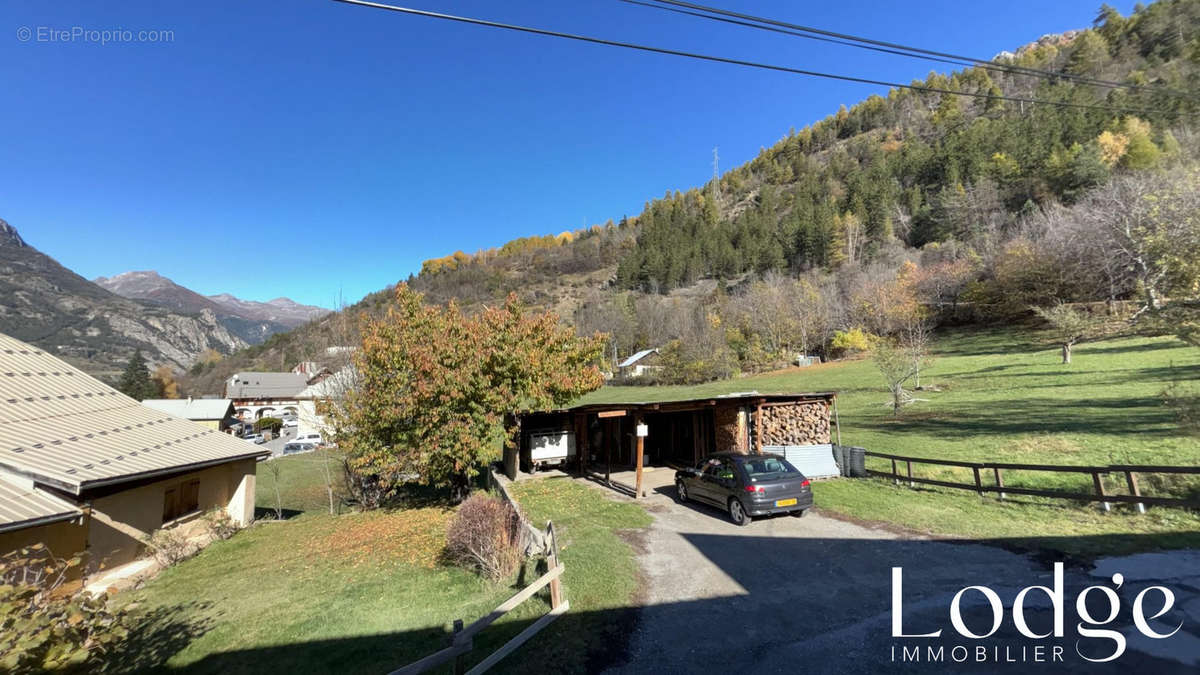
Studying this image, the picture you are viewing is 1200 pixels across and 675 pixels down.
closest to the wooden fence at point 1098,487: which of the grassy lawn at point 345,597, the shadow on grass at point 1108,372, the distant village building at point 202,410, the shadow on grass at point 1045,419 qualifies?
the shadow on grass at point 1045,419

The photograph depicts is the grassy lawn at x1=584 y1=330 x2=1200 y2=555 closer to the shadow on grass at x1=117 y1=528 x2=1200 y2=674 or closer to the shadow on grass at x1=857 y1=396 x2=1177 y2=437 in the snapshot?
the shadow on grass at x1=857 y1=396 x2=1177 y2=437

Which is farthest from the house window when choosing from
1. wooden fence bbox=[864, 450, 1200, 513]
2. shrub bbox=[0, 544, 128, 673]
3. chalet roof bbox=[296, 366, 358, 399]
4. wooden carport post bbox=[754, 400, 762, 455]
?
wooden fence bbox=[864, 450, 1200, 513]

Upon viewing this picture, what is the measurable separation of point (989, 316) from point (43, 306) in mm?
219539

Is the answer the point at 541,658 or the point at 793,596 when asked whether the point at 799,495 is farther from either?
the point at 541,658

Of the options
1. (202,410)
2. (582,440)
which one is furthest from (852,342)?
(202,410)

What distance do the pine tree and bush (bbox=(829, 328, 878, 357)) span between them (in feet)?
303

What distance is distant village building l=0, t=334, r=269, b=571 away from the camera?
29.5ft

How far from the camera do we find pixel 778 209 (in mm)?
120938

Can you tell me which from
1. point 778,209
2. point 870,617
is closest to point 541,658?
point 870,617

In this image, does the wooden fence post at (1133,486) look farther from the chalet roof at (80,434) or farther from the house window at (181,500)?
the house window at (181,500)

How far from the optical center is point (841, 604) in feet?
22.3

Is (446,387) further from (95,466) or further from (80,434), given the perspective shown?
(80,434)

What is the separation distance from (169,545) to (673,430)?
17939 mm

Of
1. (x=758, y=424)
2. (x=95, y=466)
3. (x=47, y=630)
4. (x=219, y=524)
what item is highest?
(x=95, y=466)
